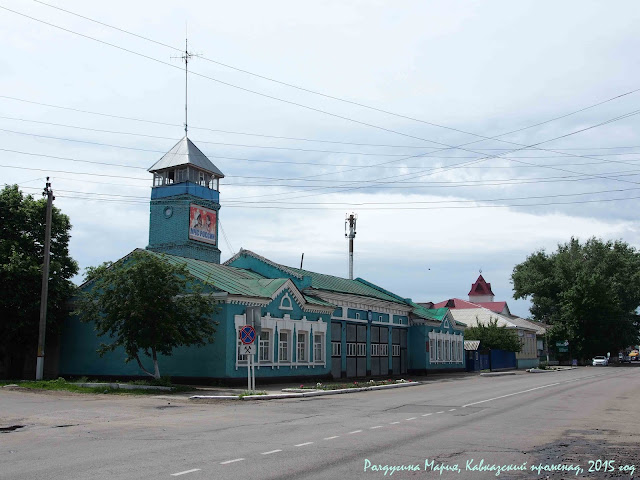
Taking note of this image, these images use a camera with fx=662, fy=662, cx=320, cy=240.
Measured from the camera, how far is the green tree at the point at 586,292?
7838 centimetres

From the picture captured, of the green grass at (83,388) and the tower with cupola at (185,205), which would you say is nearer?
the green grass at (83,388)

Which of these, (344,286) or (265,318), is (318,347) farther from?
(344,286)

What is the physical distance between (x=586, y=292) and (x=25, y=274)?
Answer: 65.7m

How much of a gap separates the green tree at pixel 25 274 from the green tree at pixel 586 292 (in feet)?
205

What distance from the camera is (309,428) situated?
13.9 m

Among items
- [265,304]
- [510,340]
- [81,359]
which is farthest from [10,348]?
[510,340]

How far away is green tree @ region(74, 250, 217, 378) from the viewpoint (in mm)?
25031

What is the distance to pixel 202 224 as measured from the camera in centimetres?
3922

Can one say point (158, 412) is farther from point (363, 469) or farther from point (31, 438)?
point (363, 469)

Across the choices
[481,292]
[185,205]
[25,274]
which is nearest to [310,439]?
[25,274]

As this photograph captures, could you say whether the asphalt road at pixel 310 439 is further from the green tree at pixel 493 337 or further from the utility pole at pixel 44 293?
the green tree at pixel 493 337

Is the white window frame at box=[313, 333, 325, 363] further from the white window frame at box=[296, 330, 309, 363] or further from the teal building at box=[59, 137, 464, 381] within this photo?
the white window frame at box=[296, 330, 309, 363]

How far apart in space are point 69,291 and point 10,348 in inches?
152

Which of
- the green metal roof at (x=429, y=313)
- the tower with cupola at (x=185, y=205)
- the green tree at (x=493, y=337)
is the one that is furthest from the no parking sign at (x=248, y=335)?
the green tree at (x=493, y=337)
